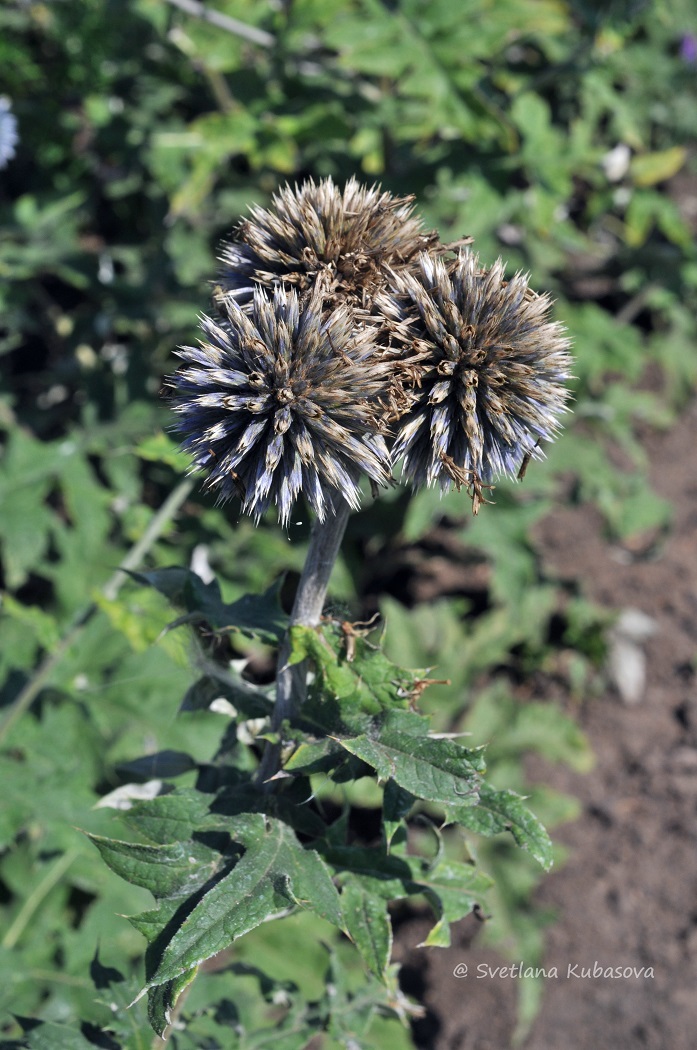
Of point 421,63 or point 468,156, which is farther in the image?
point 468,156

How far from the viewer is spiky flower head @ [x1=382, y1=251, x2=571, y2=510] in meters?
1.45

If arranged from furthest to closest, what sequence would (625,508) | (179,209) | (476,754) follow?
1. (625,508)
2. (179,209)
3. (476,754)

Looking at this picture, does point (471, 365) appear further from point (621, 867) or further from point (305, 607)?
point (621, 867)

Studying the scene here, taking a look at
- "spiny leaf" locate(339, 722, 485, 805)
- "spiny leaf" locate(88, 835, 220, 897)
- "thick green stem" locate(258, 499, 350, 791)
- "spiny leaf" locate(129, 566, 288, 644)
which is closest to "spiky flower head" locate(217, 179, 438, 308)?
"thick green stem" locate(258, 499, 350, 791)

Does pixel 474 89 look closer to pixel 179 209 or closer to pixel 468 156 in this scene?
pixel 468 156

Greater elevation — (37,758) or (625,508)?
(625,508)

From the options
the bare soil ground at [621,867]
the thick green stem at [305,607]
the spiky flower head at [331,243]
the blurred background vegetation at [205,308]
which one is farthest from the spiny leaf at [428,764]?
the bare soil ground at [621,867]

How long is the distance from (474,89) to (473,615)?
2.66m

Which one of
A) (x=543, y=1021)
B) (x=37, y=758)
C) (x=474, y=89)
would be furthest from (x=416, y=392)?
(x=543, y=1021)

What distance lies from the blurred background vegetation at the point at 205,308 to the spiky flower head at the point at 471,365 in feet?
3.66

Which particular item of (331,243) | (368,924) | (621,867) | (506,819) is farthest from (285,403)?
(621,867)

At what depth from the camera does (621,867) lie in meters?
4.25

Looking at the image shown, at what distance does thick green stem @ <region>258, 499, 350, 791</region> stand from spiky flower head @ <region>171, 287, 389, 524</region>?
0.21ft

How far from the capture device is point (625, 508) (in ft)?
15.9
